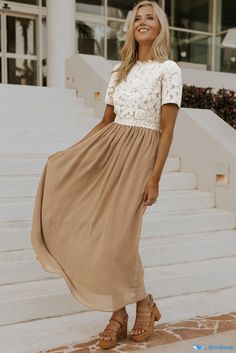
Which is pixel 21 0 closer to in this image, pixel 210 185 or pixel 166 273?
pixel 210 185

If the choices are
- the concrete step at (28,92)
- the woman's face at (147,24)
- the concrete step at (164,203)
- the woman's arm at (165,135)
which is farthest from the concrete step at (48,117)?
the woman's arm at (165,135)

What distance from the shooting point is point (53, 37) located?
10.6 m

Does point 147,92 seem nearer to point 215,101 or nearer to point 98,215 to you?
point 98,215

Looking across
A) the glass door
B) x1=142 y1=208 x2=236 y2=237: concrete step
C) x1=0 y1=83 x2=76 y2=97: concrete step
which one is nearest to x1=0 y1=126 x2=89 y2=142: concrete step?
x1=0 y1=83 x2=76 y2=97: concrete step

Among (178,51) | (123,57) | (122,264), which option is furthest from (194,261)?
(178,51)

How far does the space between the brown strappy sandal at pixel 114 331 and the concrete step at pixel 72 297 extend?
0.52 metres

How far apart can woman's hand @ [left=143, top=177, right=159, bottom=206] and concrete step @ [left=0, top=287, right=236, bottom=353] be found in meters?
0.92

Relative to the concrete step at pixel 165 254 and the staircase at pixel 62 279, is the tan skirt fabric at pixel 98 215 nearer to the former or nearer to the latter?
the staircase at pixel 62 279

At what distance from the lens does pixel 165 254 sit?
3.82m

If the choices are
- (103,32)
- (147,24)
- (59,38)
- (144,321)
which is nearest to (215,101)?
Answer: (147,24)

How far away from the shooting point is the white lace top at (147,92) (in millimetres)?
2533

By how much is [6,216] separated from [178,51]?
1280 centimetres

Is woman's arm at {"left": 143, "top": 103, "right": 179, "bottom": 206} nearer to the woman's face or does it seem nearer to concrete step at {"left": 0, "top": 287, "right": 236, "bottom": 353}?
the woman's face

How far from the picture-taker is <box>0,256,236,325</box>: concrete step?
297cm
